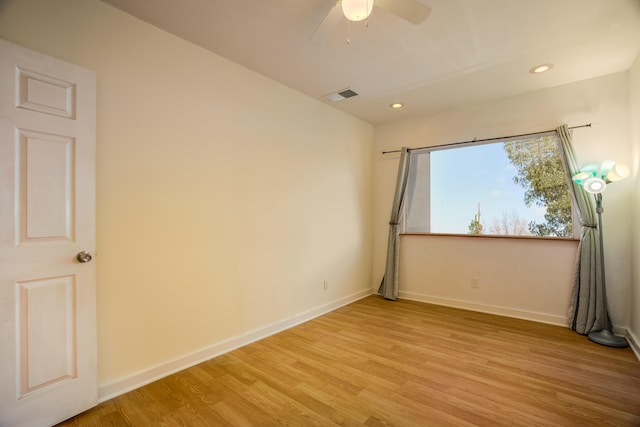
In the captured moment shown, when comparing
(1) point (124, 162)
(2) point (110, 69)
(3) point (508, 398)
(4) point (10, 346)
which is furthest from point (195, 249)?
(3) point (508, 398)

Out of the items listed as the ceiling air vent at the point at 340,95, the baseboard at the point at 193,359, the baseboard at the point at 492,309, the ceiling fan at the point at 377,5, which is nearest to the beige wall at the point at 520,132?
the baseboard at the point at 492,309

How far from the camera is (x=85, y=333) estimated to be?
5.90ft

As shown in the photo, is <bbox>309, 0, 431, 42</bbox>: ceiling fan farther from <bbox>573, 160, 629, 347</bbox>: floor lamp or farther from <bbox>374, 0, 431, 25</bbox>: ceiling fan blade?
<bbox>573, 160, 629, 347</bbox>: floor lamp

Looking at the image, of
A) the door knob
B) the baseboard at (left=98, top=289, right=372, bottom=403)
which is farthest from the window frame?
the door knob

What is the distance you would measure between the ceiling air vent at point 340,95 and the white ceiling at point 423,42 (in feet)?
0.29

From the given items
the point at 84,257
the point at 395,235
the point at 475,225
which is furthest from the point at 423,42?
the point at 84,257

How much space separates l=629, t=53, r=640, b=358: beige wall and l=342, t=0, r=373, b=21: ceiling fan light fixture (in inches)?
111

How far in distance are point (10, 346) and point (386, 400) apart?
219 cm

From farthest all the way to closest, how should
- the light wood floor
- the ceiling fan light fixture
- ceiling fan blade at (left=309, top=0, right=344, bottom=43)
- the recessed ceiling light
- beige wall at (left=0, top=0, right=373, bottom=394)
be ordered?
the recessed ceiling light < beige wall at (left=0, top=0, right=373, bottom=394) < the light wood floor < ceiling fan blade at (left=309, top=0, right=344, bottom=43) < the ceiling fan light fixture

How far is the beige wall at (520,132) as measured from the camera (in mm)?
2982

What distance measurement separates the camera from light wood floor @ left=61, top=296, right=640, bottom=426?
1767mm

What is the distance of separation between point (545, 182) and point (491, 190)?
0.56 metres

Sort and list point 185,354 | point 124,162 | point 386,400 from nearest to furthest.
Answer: point 386,400, point 124,162, point 185,354

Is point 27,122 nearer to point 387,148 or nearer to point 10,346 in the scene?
point 10,346
